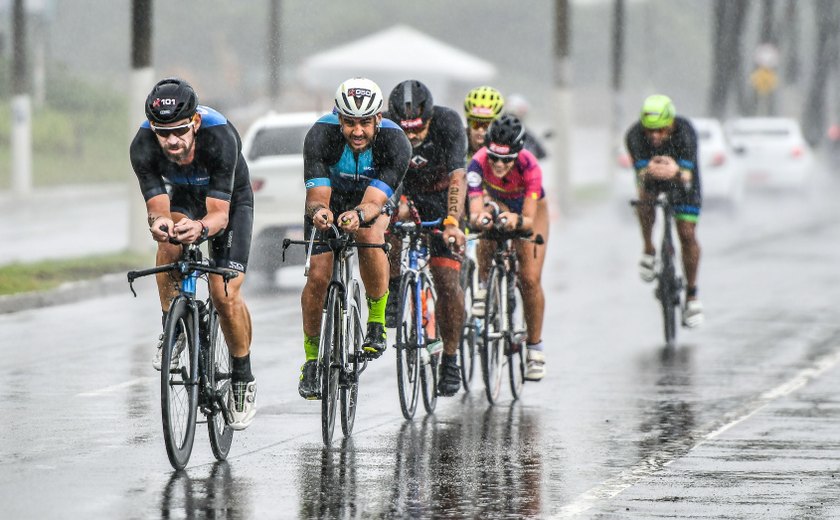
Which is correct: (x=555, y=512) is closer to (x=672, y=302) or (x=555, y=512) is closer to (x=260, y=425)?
(x=260, y=425)

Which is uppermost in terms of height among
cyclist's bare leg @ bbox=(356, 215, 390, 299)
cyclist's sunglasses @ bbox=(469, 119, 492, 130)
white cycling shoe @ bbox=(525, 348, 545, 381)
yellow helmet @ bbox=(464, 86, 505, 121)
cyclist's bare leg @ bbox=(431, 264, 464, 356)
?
yellow helmet @ bbox=(464, 86, 505, 121)

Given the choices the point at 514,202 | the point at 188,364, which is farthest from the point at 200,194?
the point at 514,202

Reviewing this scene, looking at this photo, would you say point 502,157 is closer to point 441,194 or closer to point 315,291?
point 441,194

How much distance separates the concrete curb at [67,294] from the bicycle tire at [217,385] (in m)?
7.71

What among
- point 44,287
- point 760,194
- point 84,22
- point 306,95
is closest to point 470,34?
point 84,22

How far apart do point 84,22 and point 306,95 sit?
43.0 meters

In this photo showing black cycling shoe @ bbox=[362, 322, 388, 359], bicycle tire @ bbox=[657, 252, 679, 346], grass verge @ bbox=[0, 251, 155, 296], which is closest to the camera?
black cycling shoe @ bbox=[362, 322, 388, 359]

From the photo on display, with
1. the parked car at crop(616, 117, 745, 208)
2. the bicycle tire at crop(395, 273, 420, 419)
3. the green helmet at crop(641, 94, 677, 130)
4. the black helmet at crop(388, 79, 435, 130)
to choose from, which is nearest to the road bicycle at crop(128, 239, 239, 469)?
the bicycle tire at crop(395, 273, 420, 419)

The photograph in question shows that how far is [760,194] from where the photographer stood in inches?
1624

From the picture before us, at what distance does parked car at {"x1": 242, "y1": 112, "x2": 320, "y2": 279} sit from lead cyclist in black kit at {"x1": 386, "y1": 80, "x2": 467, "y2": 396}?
6719mm

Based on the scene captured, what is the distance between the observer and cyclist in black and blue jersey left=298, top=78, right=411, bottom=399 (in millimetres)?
9742

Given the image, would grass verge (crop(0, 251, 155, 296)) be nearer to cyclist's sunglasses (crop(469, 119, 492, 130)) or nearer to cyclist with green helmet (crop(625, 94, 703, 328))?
cyclist with green helmet (crop(625, 94, 703, 328))

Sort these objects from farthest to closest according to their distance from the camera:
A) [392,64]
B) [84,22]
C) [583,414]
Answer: [84,22]
[392,64]
[583,414]

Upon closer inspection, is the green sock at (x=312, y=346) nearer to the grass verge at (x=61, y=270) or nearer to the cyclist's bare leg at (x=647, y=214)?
the cyclist's bare leg at (x=647, y=214)
